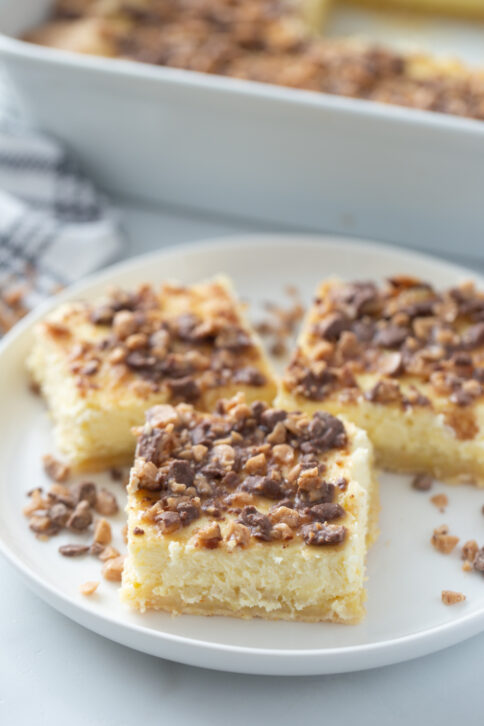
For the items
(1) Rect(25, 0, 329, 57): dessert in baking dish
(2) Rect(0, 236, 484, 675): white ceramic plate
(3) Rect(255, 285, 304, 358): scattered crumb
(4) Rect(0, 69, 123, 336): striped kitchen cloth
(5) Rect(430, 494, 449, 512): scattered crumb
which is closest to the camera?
(2) Rect(0, 236, 484, 675): white ceramic plate

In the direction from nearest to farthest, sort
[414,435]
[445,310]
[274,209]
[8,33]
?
[414,435] < [445,310] < [274,209] < [8,33]

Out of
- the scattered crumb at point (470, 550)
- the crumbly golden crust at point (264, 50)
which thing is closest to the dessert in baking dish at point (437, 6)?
the crumbly golden crust at point (264, 50)

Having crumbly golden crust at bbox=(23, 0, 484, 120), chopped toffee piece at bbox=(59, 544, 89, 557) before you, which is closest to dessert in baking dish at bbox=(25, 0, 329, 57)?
crumbly golden crust at bbox=(23, 0, 484, 120)

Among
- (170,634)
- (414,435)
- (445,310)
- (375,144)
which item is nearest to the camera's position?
(170,634)

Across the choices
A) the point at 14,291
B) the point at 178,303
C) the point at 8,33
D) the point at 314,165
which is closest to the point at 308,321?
the point at 178,303

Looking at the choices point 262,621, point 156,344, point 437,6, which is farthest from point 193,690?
point 437,6

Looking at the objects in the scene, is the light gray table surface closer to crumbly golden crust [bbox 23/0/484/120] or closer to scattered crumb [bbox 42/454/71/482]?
scattered crumb [bbox 42/454/71/482]

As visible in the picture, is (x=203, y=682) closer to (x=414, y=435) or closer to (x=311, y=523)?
(x=311, y=523)
